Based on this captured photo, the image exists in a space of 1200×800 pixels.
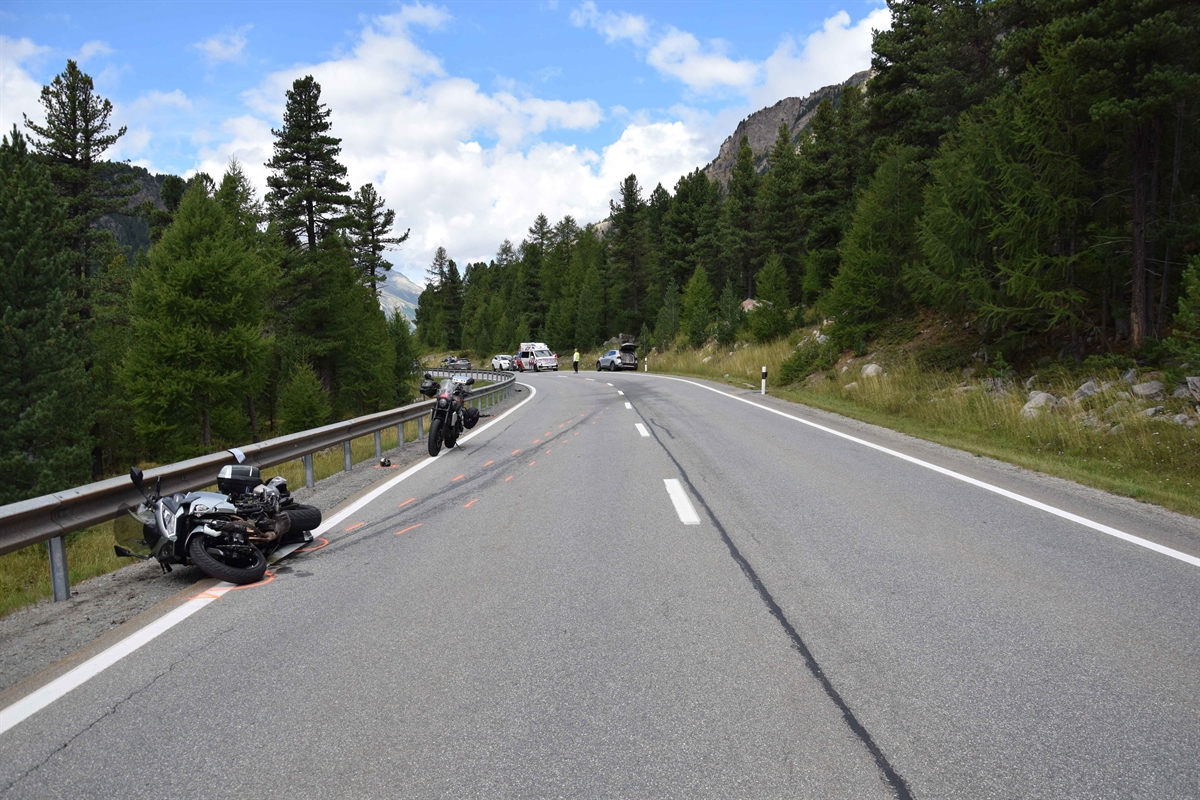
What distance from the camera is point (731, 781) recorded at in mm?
2490

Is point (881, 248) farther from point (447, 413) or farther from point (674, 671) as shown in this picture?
point (674, 671)

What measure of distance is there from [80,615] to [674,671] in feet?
13.6

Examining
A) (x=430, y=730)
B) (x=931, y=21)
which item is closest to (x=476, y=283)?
(x=931, y=21)

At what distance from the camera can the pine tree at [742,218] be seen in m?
59.2

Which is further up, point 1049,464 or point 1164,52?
point 1164,52

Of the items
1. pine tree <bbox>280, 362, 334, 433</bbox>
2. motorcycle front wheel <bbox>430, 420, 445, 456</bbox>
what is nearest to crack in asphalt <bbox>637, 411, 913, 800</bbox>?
motorcycle front wheel <bbox>430, 420, 445, 456</bbox>

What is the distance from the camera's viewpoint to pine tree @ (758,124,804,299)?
5294cm

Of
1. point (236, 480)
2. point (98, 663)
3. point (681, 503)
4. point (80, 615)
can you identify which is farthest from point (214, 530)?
point (681, 503)

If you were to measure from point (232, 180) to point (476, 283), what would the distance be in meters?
87.2

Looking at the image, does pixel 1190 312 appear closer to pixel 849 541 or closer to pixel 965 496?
pixel 965 496

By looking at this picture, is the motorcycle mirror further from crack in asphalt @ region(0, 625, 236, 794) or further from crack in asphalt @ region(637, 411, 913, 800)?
crack in asphalt @ region(637, 411, 913, 800)

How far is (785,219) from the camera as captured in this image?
54.2 meters

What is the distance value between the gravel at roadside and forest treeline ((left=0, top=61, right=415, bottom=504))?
25.0 metres

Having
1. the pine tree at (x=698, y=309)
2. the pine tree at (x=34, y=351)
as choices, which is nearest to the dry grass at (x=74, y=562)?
the pine tree at (x=34, y=351)
